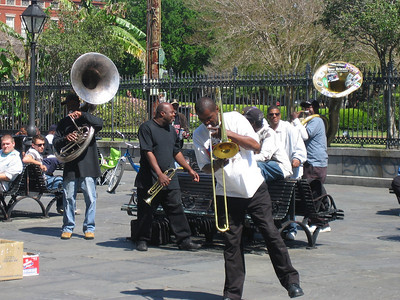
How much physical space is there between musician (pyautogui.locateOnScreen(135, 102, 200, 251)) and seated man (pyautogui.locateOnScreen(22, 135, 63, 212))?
9.31 feet

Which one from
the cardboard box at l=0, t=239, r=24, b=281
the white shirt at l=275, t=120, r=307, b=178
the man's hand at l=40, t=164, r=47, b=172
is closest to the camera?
the cardboard box at l=0, t=239, r=24, b=281

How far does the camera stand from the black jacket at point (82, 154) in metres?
9.13

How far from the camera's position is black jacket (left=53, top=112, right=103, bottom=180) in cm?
913

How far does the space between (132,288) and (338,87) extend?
8585 mm

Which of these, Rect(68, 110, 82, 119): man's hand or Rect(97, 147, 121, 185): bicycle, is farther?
Rect(97, 147, 121, 185): bicycle

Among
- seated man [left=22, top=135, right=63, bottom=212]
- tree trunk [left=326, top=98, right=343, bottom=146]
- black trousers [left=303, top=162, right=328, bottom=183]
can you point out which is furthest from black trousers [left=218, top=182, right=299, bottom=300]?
tree trunk [left=326, top=98, right=343, bottom=146]

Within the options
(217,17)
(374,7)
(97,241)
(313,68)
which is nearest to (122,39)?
(217,17)

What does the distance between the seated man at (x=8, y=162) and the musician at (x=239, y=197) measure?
511 centimetres

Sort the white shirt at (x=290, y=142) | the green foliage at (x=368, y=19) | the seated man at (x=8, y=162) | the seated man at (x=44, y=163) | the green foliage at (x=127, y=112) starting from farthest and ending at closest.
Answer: the green foliage at (x=127, y=112) → the green foliage at (x=368, y=19) → the seated man at (x=44, y=163) → the seated man at (x=8, y=162) → the white shirt at (x=290, y=142)

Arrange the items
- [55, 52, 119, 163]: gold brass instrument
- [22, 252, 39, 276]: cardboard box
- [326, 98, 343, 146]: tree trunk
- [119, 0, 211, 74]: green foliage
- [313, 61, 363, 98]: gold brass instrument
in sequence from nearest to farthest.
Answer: [22, 252, 39, 276]: cardboard box
[55, 52, 119, 163]: gold brass instrument
[313, 61, 363, 98]: gold brass instrument
[326, 98, 343, 146]: tree trunk
[119, 0, 211, 74]: green foliage

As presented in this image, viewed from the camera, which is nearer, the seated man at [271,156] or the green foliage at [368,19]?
the seated man at [271,156]

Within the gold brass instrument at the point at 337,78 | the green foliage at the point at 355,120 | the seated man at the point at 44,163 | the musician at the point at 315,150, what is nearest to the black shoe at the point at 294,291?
the musician at the point at 315,150

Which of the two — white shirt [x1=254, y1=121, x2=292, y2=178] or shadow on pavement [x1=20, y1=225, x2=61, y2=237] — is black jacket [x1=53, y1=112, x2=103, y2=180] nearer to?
shadow on pavement [x1=20, y1=225, x2=61, y2=237]

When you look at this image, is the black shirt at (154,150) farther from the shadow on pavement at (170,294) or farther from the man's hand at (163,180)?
the shadow on pavement at (170,294)
